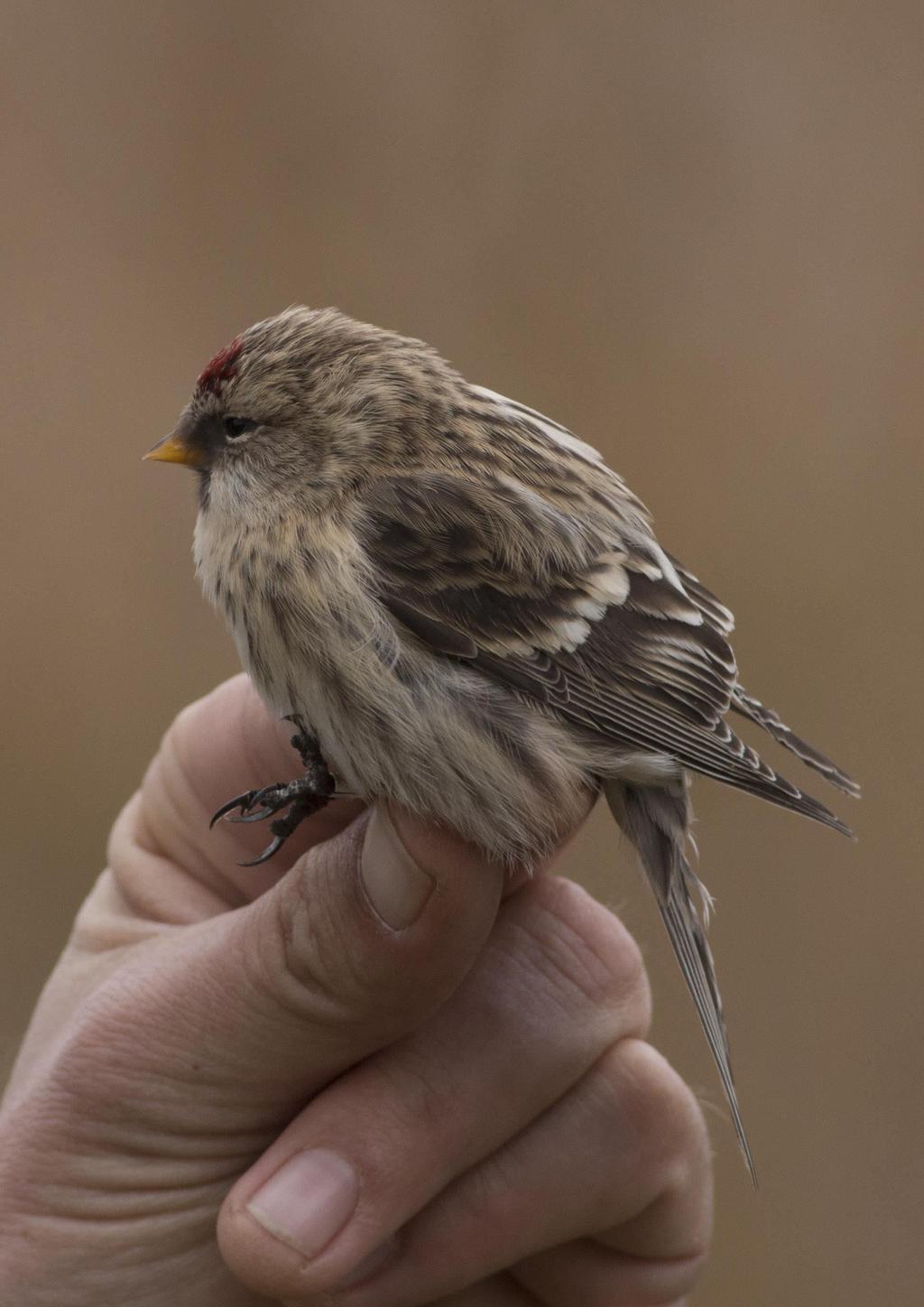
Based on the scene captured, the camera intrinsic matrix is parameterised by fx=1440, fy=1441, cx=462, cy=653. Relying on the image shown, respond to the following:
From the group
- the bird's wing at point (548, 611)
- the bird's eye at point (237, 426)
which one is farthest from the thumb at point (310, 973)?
the bird's eye at point (237, 426)

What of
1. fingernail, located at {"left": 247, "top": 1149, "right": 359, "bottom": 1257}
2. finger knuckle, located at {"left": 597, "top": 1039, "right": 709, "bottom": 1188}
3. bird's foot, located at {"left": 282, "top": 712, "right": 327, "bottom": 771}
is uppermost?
bird's foot, located at {"left": 282, "top": 712, "right": 327, "bottom": 771}

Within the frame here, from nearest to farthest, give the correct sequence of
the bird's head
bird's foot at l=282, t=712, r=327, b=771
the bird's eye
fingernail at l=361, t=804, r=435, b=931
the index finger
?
fingernail at l=361, t=804, r=435, b=931
bird's foot at l=282, t=712, r=327, b=771
the bird's head
the bird's eye
the index finger

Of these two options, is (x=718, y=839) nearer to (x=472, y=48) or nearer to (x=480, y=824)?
(x=480, y=824)

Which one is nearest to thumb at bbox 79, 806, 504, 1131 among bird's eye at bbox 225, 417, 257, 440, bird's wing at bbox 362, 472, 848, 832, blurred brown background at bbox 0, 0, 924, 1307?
bird's wing at bbox 362, 472, 848, 832

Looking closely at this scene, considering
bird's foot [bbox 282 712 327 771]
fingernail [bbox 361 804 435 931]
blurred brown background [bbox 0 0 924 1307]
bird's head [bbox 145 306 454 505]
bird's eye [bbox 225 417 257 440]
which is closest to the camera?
fingernail [bbox 361 804 435 931]

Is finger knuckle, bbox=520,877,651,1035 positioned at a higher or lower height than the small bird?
lower

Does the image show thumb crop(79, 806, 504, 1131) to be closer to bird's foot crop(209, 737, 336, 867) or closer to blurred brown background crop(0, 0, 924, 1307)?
bird's foot crop(209, 737, 336, 867)

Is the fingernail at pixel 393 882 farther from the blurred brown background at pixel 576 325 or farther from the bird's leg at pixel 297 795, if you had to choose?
the blurred brown background at pixel 576 325

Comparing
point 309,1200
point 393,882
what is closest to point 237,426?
point 393,882

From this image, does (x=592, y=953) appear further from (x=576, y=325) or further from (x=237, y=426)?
(x=576, y=325)
